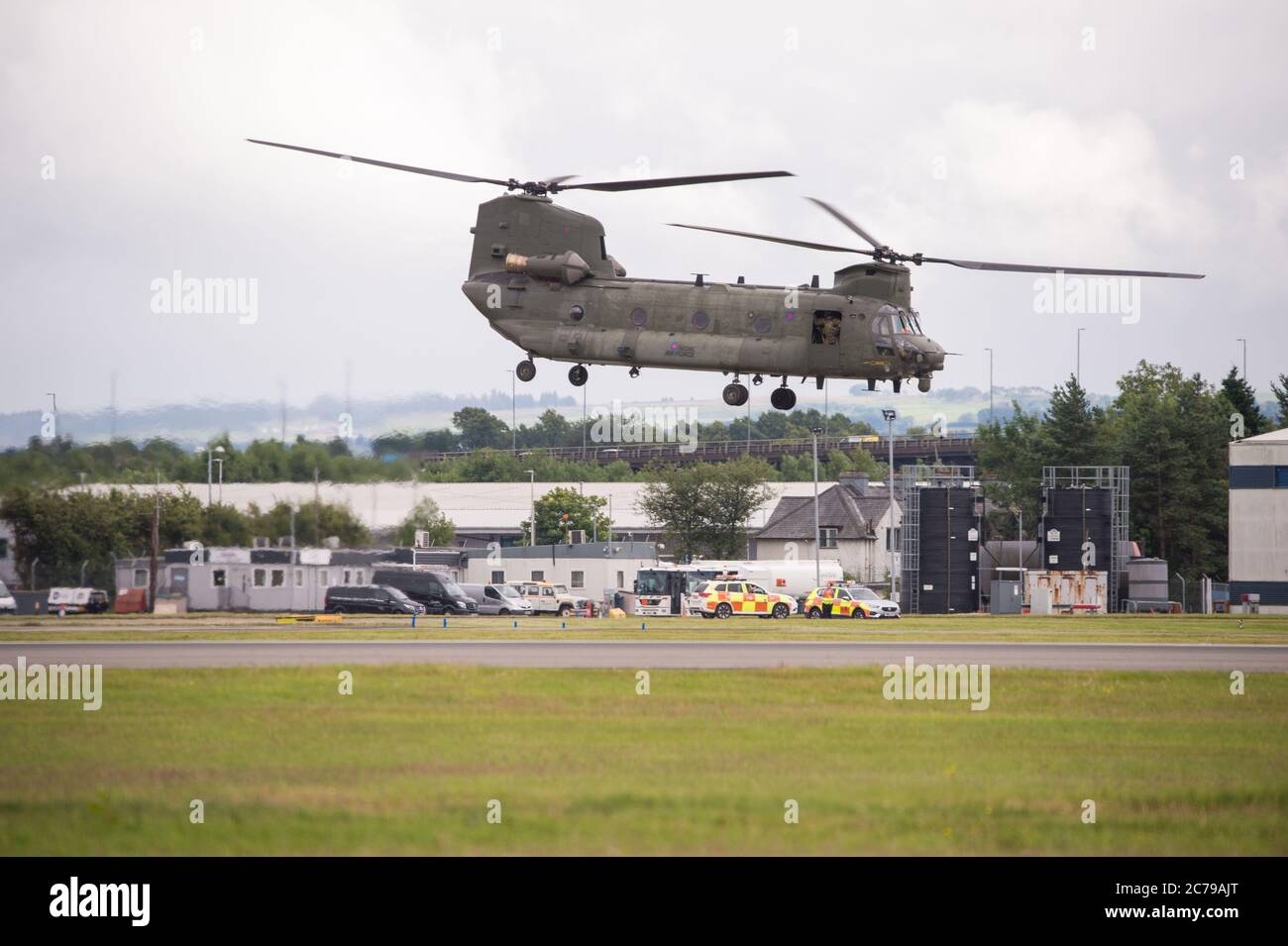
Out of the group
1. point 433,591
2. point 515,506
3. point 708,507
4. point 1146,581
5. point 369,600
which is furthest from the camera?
point 515,506

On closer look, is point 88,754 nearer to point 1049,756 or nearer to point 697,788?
point 697,788

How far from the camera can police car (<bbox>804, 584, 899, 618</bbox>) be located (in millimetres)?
75625

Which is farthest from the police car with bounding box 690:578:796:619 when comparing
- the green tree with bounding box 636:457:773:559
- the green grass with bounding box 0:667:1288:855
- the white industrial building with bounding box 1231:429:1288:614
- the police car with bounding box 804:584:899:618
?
the green grass with bounding box 0:667:1288:855

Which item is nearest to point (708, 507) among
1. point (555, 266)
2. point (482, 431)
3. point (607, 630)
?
point (482, 431)

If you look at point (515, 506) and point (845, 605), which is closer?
point (845, 605)

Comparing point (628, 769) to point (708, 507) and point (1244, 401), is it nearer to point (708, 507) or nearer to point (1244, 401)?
point (708, 507)

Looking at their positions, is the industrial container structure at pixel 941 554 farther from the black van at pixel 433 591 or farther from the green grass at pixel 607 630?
the black van at pixel 433 591

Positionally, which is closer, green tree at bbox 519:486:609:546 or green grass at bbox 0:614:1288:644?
green grass at bbox 0:614:1288:644

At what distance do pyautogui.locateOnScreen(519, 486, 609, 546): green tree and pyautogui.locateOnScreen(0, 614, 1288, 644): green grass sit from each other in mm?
61453

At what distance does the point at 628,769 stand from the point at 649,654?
18326mm

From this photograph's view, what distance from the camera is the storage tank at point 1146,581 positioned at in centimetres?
9225

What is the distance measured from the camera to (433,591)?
74312 millimetres

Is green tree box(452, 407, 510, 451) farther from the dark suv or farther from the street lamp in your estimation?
the street lamp
